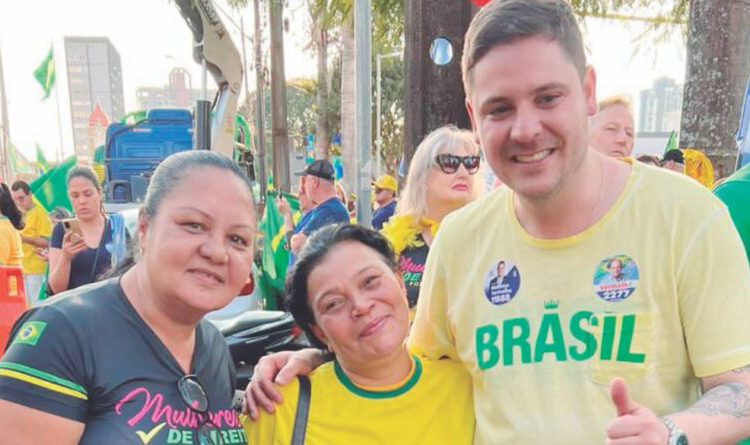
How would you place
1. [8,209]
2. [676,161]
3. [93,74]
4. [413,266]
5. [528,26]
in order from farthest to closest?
1. [93,74]
2. [8,209]
3. [676,161]
4. [413,266]
5. [528,26]

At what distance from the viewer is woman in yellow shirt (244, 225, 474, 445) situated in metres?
1.67

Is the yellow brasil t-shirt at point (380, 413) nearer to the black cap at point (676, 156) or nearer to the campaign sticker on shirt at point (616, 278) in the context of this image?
the campaign sticker on shirt at point (616, 278)

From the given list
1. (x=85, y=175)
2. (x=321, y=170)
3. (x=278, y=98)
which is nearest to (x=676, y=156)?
(x=321, y=170)

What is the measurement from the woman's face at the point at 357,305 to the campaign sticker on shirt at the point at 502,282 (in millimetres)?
370

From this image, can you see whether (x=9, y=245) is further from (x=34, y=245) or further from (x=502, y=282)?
(x=502, y=282)

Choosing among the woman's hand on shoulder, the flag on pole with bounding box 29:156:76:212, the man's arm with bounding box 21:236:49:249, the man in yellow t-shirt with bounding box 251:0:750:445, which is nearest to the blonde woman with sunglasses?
the woman's hand on shoulder

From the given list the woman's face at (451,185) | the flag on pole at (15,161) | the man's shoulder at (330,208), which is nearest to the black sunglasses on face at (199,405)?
the woman's face at (451,185)

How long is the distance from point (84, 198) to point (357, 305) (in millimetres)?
3322

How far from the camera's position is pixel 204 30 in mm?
6539

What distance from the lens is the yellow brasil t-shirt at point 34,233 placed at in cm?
633

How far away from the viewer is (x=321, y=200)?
5.40m

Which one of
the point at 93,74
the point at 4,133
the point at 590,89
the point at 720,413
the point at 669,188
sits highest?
the point at 93,74

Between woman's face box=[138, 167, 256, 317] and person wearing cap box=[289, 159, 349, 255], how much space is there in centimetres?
323

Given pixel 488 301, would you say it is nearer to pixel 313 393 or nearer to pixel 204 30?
pixel 313 393
